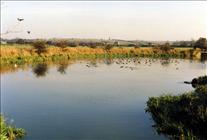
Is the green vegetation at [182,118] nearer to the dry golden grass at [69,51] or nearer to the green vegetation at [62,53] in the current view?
the green vegetation at [62,53]

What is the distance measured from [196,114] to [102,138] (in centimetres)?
337

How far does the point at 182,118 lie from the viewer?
47.5 feet

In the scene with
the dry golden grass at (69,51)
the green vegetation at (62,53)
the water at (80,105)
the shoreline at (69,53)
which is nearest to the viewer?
the water at (80,105)

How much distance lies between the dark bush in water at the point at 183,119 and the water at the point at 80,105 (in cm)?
45

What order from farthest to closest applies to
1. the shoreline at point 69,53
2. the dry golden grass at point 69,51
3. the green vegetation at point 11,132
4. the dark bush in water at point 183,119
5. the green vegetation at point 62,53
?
the dry golden grass at point 69,51
the green vegetation at point 62,53
the shoreline at point 69,53
the dark bush in water at point 183,119
the green vegetation at point 11,132

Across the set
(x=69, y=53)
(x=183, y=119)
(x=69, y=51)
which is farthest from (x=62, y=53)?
(x=183, y=119)

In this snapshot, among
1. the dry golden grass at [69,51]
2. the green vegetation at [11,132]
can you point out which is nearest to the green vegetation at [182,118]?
the green vegetation at [11,132]

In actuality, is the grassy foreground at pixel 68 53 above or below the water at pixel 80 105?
above

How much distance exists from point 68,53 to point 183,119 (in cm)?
4650

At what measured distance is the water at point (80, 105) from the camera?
14.8 metres

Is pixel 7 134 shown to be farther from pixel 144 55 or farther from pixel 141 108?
pixel 144 55

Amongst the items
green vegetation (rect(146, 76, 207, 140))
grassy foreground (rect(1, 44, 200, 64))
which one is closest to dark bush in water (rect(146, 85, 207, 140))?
green vegetation (rect(146, 76, 207, 140))

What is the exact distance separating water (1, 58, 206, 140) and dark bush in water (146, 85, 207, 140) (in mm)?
445

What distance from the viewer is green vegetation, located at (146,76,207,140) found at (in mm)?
13133
